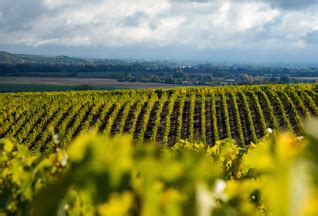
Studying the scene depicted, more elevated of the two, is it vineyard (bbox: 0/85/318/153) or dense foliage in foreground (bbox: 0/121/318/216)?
dense foliage in foreground (bbox: 0/121/318/216)

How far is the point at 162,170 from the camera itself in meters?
0.76

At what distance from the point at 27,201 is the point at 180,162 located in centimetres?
82

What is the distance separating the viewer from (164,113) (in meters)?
26.2

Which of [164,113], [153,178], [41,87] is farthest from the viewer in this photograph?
[41,87]

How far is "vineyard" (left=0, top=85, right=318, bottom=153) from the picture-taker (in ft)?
73.8

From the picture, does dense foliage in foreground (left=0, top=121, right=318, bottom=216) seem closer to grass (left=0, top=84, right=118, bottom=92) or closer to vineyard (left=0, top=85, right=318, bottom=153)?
vineyard (left=0, top=85, right=318, bottom=153)

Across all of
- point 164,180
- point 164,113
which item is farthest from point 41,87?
point 164,180

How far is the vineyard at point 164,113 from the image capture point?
22484 millimetres

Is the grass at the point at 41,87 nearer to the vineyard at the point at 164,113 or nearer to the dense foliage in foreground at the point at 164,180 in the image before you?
the vineyard at the point at 164,113

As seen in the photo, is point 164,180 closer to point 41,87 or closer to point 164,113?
point 164,113

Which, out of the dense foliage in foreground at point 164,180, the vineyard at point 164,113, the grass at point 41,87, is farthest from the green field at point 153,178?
the grass at point 41,87

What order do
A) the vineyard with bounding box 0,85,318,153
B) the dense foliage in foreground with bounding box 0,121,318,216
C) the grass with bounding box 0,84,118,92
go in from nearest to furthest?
the dense foliage in foreground with bounding box 0,121,318,216, the vineyard with bounding box 0,85,318,153, the grass with bounding box 0,84,118,92

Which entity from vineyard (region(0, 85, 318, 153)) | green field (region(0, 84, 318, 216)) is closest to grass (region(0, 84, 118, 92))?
vineyard (region(0, 85, 318, 153))

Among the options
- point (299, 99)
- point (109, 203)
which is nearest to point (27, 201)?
point (109, 203)
